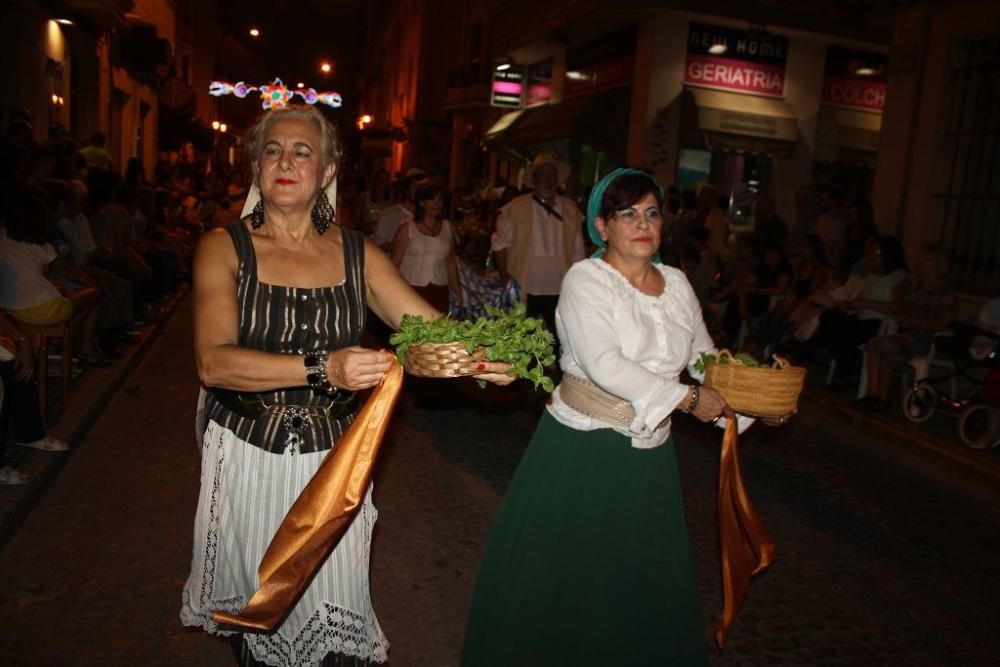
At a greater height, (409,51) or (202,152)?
(409,51)

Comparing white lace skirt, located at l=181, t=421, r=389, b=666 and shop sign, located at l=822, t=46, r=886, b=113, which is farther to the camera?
shop sign, located at l=822, t=46, r=886, b=113

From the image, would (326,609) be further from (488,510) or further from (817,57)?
(817,57)

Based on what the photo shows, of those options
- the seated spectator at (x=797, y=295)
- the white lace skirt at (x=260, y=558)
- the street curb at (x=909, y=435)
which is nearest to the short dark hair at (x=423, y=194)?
the street curb at (x=909, y=435)

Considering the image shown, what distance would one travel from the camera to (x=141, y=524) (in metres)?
5.54

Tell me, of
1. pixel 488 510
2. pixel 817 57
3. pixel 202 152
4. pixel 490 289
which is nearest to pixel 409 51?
pixel 202 152

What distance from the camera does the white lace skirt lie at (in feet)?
9.67

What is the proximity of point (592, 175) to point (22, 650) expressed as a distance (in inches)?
794

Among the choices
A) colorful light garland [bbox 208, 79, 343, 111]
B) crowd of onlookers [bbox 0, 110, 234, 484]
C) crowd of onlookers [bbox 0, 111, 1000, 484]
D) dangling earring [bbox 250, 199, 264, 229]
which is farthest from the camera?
crowd of onlookers [bbox 0, 111, 1000, 484]

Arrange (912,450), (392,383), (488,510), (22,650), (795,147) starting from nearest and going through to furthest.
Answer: (392,383)
(22,650)
(488,510)
(912,450)
(795,147)

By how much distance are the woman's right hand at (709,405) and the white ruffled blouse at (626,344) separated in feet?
0.30

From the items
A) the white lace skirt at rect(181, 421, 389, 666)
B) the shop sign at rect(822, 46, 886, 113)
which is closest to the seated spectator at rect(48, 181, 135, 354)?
the white lace skirt at rect(181, 421, 389, 666)

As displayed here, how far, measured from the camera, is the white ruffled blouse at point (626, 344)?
3.30 m

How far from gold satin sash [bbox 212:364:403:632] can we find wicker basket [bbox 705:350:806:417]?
1483mm

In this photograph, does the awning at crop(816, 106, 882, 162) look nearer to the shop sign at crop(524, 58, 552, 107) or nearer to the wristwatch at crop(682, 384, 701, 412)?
the shop sign at crop(524, 58, 552, 107)
